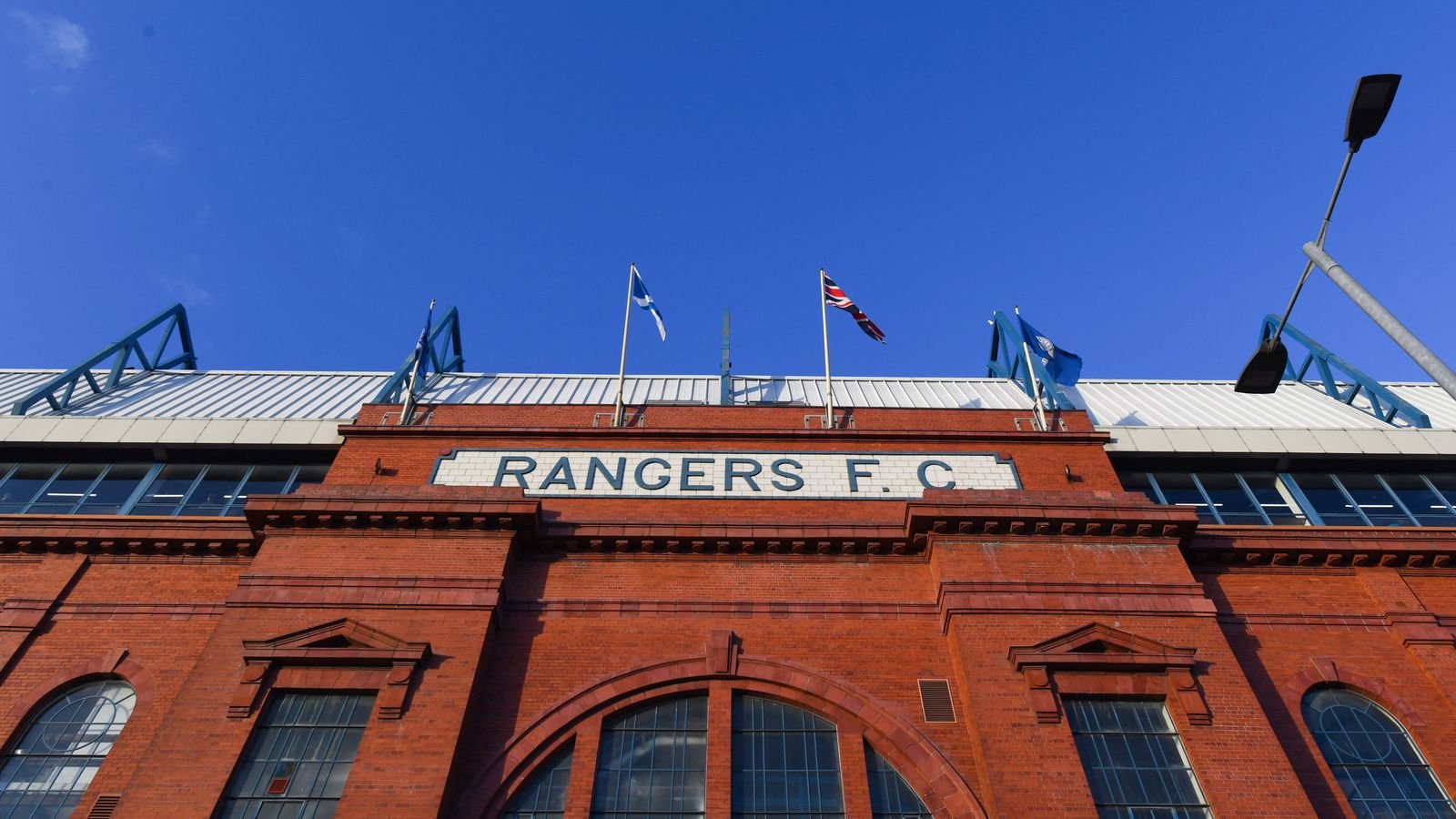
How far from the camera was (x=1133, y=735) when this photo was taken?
15.4 metres

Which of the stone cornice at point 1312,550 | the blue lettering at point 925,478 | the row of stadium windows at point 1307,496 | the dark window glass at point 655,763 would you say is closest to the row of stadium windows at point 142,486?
the dark window glass at point 655,763

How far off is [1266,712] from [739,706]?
9.31m

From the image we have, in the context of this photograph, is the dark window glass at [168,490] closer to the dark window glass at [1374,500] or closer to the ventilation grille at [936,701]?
the ventilation grille at [936,701]

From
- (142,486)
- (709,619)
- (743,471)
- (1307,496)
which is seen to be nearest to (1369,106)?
(709,619)

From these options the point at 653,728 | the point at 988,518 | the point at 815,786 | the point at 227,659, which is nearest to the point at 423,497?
the point at 227,659

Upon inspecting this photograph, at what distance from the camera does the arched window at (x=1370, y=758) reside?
15461 millimetres

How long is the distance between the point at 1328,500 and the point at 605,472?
55.6 ft

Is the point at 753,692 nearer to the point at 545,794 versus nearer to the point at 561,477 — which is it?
the point at 545,794

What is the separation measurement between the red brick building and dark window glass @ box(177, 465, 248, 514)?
9 centimetres

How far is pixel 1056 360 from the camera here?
2714 centimetres

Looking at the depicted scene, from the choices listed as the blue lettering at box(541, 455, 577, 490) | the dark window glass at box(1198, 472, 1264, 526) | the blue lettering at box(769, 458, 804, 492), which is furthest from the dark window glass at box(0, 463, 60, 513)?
the dark window glass at box(1198, 472, 1264, 526)

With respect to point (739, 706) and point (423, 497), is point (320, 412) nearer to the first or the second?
point (423, 497)

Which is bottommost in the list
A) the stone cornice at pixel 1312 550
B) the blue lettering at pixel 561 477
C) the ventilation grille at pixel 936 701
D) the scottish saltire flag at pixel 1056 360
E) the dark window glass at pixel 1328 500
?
the ventilation grille at pixel 936 701

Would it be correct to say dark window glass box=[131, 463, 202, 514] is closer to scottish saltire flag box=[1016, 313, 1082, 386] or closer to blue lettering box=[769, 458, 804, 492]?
blue lettering box=[769, 458, 804, 492]
